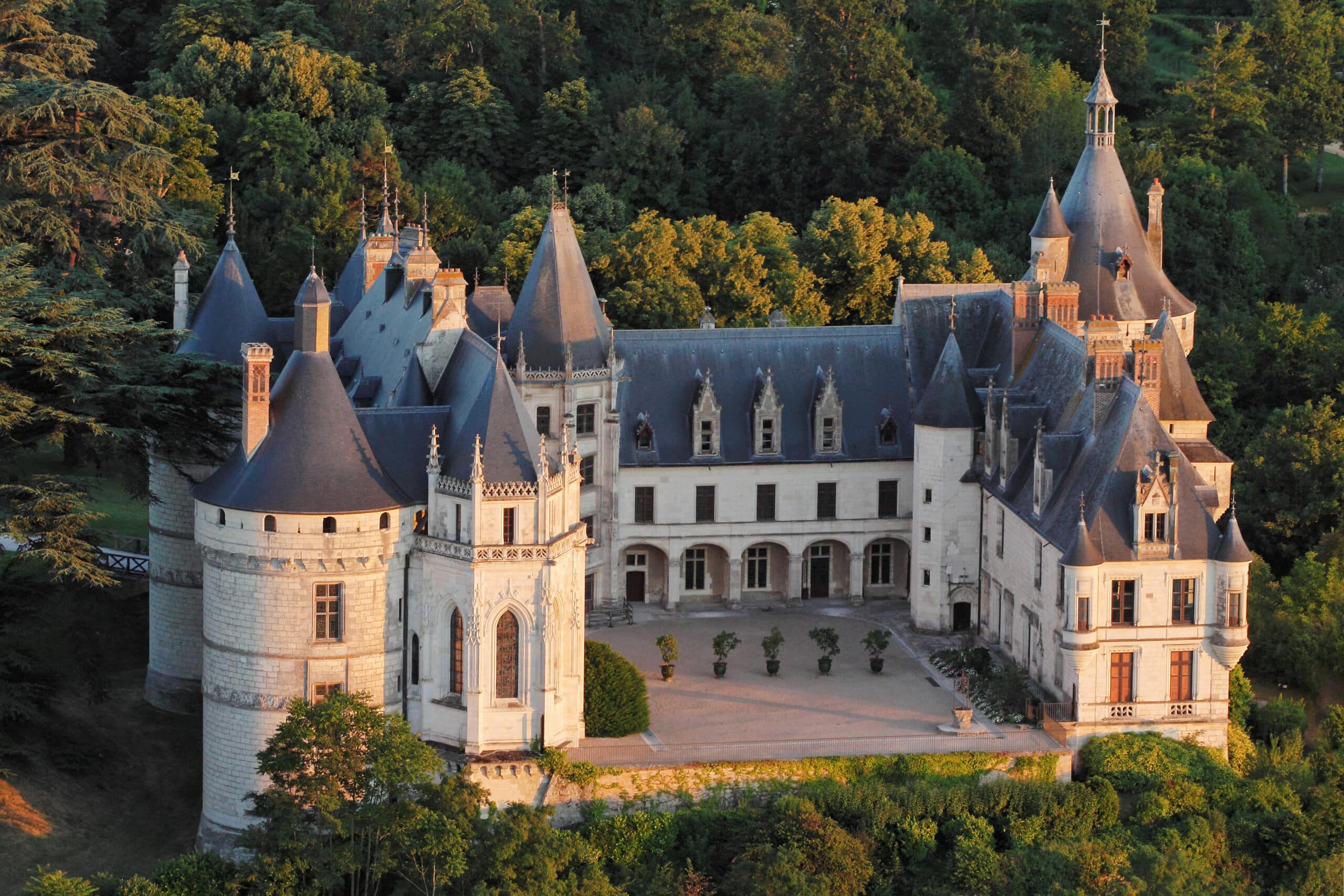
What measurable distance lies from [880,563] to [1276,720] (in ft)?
49.7

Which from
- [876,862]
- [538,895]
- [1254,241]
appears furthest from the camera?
[1254,241]

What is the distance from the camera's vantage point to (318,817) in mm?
65750

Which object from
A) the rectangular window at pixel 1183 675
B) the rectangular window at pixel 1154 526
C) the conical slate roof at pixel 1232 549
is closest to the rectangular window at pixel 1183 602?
the rectangular window at pixel 1183 675

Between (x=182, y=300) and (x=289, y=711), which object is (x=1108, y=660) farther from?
(x=182, y=300)

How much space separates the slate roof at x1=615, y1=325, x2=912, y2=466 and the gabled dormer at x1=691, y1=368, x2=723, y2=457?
0.22 m

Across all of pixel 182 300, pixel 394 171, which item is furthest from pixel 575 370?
pixel 394 171

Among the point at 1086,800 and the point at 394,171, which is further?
the point at 394,171

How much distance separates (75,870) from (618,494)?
2216 cm

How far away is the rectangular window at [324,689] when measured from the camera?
69.1 m

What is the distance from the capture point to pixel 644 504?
84375 mm

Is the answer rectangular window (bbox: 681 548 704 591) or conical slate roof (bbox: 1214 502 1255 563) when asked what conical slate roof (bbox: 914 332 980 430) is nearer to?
rectangular window (bbox: 681 548 704 591)

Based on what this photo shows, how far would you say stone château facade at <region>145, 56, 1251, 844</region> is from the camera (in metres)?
68.9

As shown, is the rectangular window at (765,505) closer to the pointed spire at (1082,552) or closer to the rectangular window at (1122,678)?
the pointed spire at (1082,552)

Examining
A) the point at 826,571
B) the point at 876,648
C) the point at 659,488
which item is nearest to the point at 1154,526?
the point at 876,648
